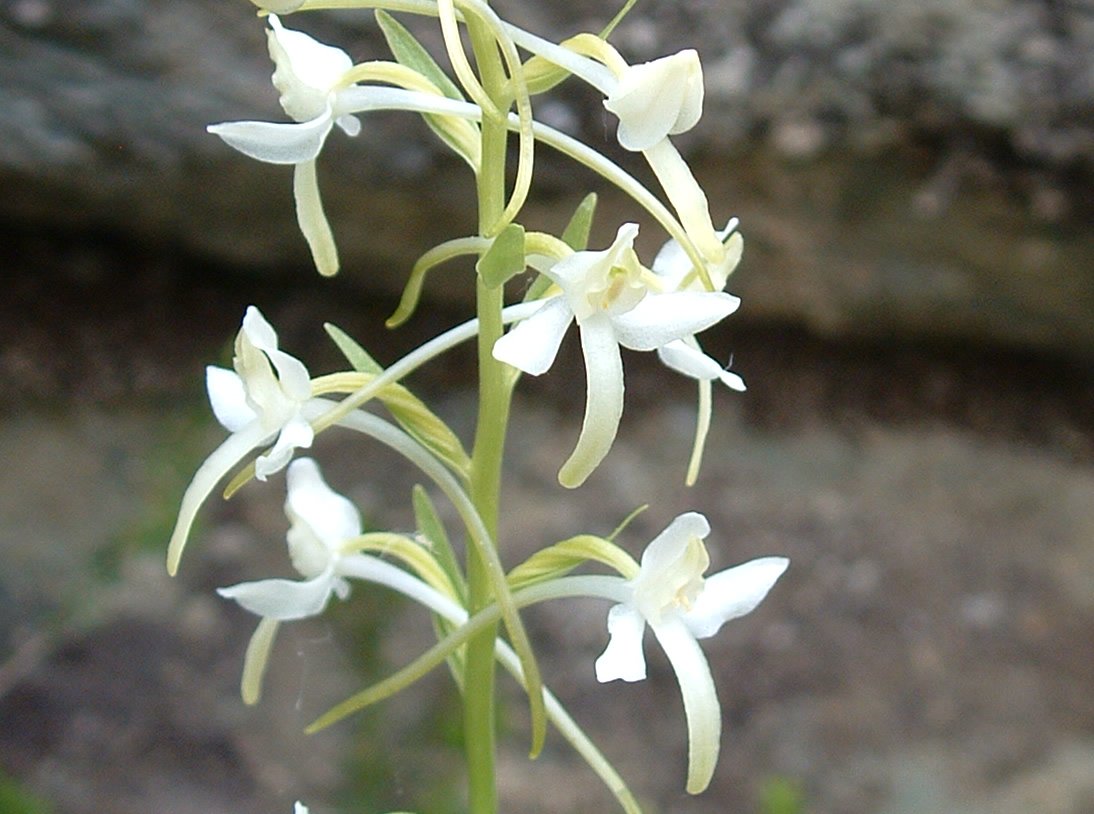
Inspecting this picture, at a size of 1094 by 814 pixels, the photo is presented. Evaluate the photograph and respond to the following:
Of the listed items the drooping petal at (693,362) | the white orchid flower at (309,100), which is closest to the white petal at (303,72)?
the white orchid flower at (309,100)

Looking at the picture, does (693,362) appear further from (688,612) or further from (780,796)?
(780,796)

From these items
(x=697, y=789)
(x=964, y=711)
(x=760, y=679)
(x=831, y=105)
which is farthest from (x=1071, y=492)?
(x=697, y=789)

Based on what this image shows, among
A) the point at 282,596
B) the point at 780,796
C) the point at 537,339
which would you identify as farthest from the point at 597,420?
the point at 780,796

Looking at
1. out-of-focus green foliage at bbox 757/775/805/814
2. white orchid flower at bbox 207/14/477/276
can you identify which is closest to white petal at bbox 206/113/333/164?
white orchid flower at bbox 207/14/477/276

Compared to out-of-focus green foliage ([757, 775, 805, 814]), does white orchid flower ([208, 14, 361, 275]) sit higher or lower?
higher

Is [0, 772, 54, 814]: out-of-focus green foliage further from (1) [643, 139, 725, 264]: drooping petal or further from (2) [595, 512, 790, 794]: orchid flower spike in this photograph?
(1) [643, 139, 725, 264]: drooping petal

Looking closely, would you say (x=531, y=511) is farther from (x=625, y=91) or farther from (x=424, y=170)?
(x=625, y=91)
